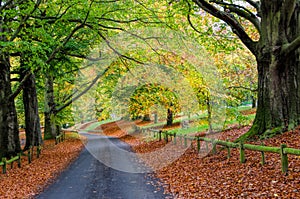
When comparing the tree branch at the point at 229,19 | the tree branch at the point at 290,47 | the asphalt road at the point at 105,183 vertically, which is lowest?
the asphalt road at the point at 105,183

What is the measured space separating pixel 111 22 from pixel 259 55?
7.55m

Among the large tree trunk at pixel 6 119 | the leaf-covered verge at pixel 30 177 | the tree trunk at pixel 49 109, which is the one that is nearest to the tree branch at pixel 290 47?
the leaf-covered verge at pixel 30 177

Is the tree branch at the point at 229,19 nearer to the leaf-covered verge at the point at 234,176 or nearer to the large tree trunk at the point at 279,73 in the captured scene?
the large tree trunk at the point at 279,73

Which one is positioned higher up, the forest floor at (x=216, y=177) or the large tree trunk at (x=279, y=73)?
the large tree trunk at (x=279, y=73)

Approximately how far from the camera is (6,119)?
13867 millimetres

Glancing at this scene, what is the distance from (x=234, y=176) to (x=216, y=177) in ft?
1.76

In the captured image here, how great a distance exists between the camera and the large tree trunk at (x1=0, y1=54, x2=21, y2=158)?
1371 centimetres

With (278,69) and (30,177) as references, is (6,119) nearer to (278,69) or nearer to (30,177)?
(30,177)

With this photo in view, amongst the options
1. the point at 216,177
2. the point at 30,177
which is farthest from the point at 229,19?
the point at 30,177

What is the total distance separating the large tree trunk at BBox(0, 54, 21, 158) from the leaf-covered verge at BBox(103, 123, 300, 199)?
25.5ft

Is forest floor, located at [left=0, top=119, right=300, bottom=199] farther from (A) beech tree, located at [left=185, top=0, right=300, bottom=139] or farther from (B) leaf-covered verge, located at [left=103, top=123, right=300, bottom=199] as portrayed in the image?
(A) beech tree, located at [left=185, top=0, right=300, bottom=139]

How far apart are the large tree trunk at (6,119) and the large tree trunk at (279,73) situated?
10.9 m

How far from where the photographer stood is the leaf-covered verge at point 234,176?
622cm

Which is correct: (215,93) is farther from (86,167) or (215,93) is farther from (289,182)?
(289,182)
